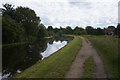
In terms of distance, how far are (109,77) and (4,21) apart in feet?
79.9

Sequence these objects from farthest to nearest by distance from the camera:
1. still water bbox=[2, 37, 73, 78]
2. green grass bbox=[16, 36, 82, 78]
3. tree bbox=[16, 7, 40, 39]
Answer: tree bbox=[16, 7, 40, 39] < still water bbox=[2, 37, 73, 78] < green grass bbox=[16, 36, 82, 78]

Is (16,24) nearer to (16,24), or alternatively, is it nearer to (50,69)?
(16,24)

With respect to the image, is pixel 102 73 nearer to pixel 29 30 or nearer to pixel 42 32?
pixel 29 30

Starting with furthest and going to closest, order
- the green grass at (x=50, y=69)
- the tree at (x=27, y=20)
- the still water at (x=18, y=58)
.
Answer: the tree at (x=27, y=20) → the still water at (x=18, y=58) → the green grass at (x=50, y=69)

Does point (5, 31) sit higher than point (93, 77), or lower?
higher

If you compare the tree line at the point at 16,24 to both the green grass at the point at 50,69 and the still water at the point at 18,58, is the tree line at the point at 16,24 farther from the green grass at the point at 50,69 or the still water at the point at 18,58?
the green grass at the point at 50,69

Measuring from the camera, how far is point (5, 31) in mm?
23984

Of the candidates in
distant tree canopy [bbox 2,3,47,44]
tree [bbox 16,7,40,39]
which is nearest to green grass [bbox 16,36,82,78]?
distant tree canopy [bbox 2,3,47,44]

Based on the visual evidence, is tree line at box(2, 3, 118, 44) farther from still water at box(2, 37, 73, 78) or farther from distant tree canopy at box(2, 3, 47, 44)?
still water at box(2, 37, 73, 78)

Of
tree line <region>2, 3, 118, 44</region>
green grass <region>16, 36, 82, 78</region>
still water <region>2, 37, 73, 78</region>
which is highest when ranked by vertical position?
tree line <region>2, 3, 118, 44</region>

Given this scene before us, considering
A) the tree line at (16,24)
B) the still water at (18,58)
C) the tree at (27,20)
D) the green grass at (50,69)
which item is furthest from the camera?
the tree at (27,20)

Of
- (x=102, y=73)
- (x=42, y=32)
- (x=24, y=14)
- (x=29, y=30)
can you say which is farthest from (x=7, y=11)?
(x=102, y=73)

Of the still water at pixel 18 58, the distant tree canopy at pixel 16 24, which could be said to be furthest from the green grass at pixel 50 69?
the distant tree canopy at pixel 16 24

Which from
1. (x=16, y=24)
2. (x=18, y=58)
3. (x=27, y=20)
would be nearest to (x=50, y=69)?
(x=18, y=58)
